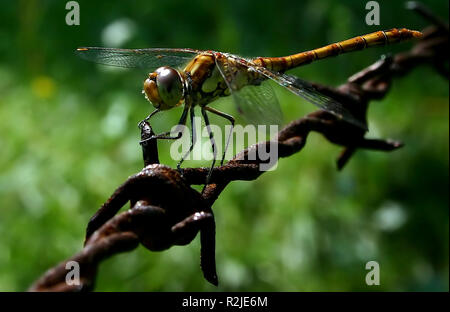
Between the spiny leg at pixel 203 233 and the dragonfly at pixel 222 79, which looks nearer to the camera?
the spiny leg at pixel 203 233

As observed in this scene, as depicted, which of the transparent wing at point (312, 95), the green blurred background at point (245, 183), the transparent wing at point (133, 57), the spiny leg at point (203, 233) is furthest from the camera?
the green blurred background at point (245, 183)

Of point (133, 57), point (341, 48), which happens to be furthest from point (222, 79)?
point (341, 48)

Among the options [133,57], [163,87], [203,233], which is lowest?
[203,233]

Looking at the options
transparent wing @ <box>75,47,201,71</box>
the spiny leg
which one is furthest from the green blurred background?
the spiny leg

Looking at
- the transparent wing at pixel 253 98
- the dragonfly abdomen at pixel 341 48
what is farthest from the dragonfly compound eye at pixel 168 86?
the dragonfly abdomen at pixel 341 48

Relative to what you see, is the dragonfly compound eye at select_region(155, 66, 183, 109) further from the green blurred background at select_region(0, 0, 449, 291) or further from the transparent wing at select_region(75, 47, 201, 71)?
the green blurred background at select_region(0, 0, 449, 291)

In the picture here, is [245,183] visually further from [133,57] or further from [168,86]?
[168,86]

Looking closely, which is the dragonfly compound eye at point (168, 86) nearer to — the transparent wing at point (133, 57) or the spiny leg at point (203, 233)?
the transparent wing at point (133, 57)
